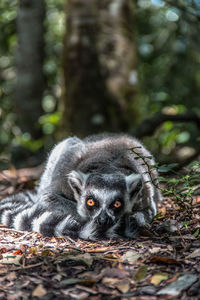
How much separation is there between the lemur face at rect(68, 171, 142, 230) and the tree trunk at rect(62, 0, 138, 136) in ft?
11.9

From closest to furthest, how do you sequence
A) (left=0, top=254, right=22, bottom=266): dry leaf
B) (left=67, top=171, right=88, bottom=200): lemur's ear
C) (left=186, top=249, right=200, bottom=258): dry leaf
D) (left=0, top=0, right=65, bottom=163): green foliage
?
(left=186, top=249, right=200, bottom=258): dry leaf → (left=0, top=254, right=22, bottom=266): dry leaf → (left=67, top=171, right=88, bottom=200): lemur's ear → (left=0, top=0, right=65, bottom=163): green foliage

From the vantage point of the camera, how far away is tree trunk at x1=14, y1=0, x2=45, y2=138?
434 inches

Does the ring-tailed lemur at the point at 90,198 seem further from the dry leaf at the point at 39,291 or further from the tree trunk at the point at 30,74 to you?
the tree trunk at the point at 30,74

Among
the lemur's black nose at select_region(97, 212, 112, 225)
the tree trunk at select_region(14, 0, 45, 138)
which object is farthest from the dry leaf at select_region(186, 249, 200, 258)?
the tree trunk at select_region(14, 0, 45, 138)

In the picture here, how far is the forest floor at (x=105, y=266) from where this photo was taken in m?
2.61

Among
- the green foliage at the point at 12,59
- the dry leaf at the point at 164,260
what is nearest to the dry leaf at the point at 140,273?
the dry leaf at the point at 164,260

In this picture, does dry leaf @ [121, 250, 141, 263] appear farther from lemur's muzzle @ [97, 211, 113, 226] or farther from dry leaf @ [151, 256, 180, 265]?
lemur's muzzle @ [97, 211, 113, 226]

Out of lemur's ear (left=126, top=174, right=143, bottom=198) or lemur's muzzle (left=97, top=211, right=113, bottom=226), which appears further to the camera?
lemur's ear (left=126, top=174, right=143, bottom=198)

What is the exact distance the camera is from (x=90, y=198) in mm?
4293

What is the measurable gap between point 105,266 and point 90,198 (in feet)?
4.26

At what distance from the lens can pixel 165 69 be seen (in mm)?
13359

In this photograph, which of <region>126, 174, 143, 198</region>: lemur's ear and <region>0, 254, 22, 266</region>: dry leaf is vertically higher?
<region>126, 174, 143, 198</region>: lemur's ear

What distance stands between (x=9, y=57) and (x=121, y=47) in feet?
27.4

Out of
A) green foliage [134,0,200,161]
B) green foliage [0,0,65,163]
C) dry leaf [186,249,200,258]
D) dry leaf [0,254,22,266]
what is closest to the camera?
dry leaf [186,249,200,258]
